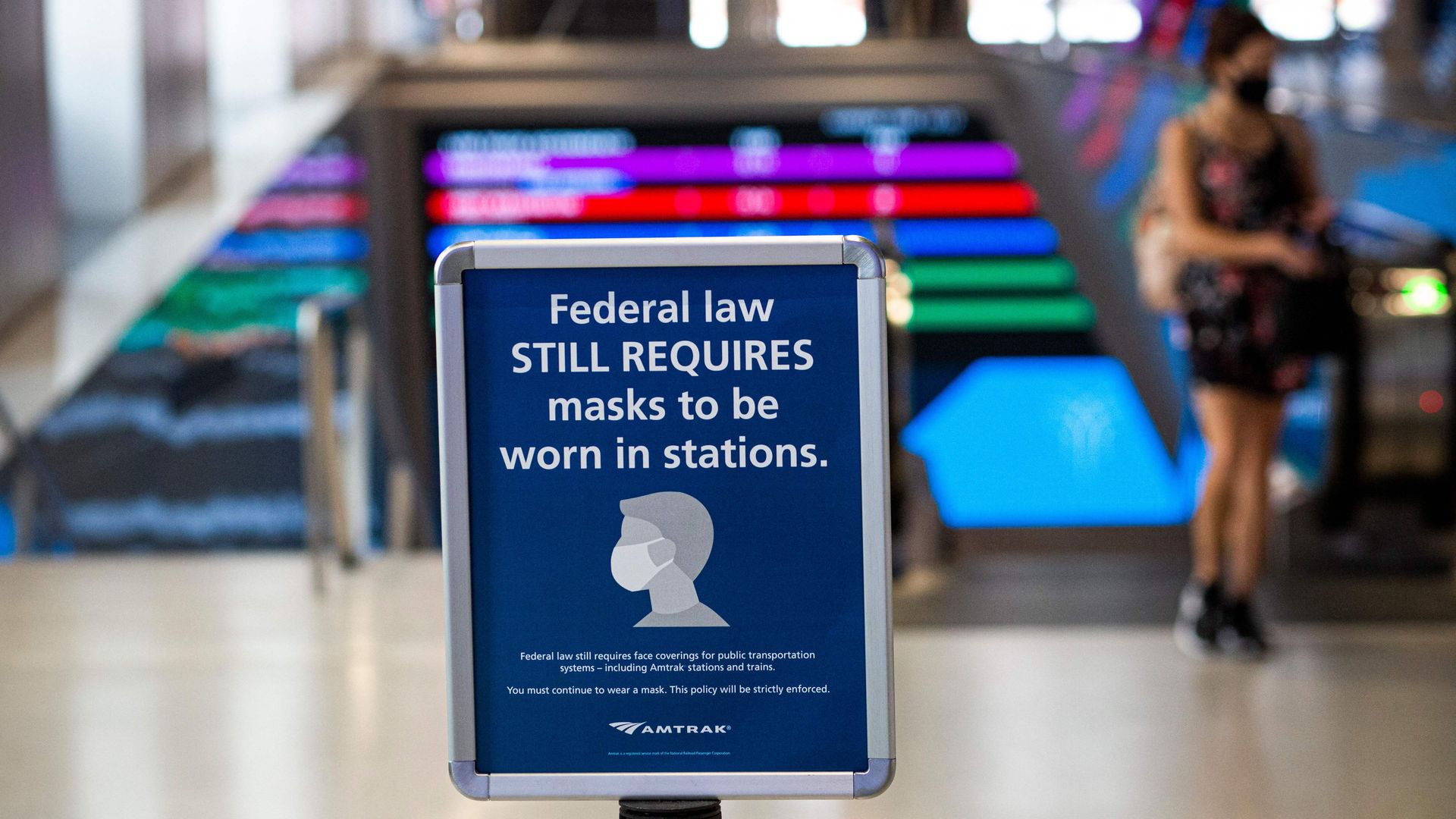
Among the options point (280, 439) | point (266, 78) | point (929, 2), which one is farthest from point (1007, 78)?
point (280, 439)

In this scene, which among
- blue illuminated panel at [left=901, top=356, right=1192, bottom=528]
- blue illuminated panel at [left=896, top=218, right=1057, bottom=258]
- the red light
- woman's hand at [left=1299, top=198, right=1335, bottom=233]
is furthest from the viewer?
blue illuminated panel at [left=896, top=218, right=1057, bottom=258]

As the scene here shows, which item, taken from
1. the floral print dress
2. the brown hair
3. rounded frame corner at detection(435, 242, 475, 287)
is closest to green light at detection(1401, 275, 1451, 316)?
the floral print dress

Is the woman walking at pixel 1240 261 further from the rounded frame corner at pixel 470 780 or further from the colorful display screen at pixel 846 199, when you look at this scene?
the colorful display screen at pixel 846 199

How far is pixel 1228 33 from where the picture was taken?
3928mm

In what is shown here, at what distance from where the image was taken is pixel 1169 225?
4121 millimetres

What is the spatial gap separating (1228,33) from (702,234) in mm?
4916

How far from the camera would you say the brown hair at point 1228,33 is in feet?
12.8

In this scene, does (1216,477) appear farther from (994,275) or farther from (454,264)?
(994,275)

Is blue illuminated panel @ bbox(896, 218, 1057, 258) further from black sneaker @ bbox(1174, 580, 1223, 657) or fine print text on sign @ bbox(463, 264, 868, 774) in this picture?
fine print text on sign @ bbox(463, 264, 868, 774)

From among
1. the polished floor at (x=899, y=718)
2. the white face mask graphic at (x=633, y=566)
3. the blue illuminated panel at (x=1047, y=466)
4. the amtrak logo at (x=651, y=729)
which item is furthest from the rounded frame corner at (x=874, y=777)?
the blue illuminated panel at (x=1047, y=466)

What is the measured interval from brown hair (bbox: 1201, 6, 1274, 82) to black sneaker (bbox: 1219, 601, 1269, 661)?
50.0 inches

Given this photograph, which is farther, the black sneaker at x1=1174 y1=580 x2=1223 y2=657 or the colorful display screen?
the colorful display screen

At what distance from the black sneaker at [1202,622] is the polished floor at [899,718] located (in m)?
0.05

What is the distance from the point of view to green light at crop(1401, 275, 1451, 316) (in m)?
5.30
